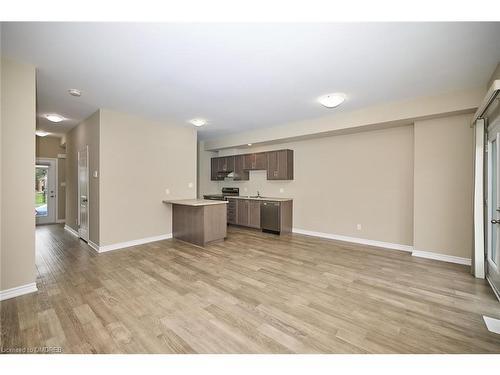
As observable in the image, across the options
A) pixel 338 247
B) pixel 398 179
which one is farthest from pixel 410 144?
pixel 338 247

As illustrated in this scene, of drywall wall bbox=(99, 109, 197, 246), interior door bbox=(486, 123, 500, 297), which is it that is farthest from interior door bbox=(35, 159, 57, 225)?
interior door bbox=(486, 123, 500, 297)

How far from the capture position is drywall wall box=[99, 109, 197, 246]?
4109 millimetres

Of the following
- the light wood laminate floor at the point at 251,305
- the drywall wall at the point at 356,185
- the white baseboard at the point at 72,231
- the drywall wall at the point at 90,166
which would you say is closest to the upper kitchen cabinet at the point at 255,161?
the drywall wall at the point at 356,185

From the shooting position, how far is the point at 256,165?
6277 millimetres

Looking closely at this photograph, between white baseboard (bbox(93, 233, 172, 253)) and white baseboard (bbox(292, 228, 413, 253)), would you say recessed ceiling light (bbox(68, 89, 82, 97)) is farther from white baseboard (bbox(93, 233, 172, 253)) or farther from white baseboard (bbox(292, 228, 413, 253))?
white baseboard (bbox(292, 228, 413, 253))

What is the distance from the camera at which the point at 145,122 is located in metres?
4.64

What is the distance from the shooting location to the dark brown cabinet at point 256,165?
5750 millimetres

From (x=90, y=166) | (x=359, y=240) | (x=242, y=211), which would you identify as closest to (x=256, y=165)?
(x=242, y=211)

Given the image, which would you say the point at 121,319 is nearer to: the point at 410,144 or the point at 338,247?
the point at 338,247

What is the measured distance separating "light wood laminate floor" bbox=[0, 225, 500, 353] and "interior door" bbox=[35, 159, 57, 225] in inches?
166

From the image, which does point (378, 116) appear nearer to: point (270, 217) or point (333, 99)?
point (333, 99)

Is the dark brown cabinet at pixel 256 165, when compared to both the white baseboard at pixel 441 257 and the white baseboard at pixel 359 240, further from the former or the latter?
the white baseboard at pixel 441 257

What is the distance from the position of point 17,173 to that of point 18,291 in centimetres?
132
